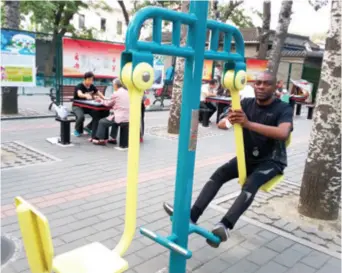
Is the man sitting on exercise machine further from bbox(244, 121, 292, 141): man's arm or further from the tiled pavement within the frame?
the tiled pavement

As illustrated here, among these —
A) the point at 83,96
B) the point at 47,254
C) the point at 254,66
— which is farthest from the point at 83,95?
the point at 254,66

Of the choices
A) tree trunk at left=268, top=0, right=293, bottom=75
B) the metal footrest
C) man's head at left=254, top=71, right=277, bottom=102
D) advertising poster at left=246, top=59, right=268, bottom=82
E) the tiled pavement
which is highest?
tree trunk at left=268, top=0, right=293, bottom=75

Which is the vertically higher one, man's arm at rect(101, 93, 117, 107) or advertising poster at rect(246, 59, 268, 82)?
advertising poster at rect(246, 59, 268, 82)

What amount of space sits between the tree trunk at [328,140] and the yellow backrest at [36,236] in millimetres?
2917

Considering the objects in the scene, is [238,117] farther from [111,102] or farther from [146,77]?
[111,102]

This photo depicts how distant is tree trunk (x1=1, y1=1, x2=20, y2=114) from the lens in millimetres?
8078

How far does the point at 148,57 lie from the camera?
1951 mm

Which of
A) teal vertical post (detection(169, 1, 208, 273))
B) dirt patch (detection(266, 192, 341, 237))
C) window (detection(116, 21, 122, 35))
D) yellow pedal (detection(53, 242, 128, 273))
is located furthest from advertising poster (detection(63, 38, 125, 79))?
window (detection(116, 21, 122, 35))

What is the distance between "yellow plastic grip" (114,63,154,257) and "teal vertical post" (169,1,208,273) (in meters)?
0.40

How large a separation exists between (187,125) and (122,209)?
1.86 metres

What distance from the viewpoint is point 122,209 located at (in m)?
3.88

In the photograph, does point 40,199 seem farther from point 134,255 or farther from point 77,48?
point 77,48

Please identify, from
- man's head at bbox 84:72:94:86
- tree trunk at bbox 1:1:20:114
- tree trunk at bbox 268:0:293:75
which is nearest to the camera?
man's head at bbox 84:72:94:86

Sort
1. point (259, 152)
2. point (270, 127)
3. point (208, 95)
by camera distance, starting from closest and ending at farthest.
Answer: point (270, 127) < point (259, 152) < point (208, 95)
